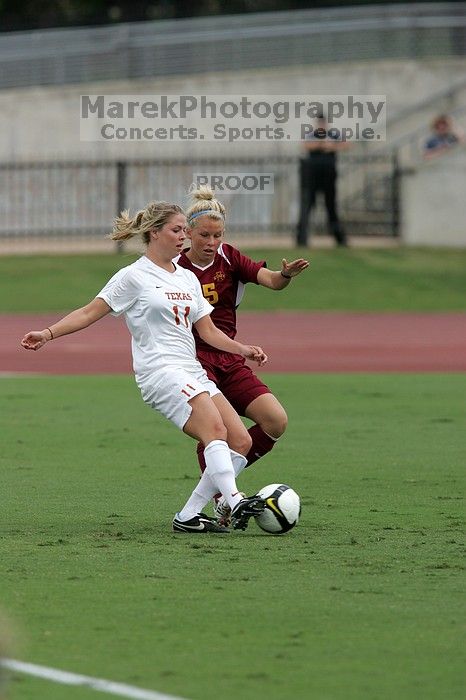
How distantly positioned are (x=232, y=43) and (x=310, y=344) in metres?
17.4

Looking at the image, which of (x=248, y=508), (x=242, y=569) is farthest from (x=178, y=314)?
(x=242, y=569)

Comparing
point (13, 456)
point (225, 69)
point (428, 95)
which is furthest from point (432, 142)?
point (13, 456)

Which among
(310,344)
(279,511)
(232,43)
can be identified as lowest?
(310,344)

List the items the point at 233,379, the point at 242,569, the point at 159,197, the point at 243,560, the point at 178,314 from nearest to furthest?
the point at 242,569
the point at 243,560
the point at 178,314
the point at 233,379
the point at 159,197

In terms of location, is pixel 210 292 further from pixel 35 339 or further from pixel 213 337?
pixel 35 339

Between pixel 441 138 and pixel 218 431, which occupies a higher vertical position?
pixel 441 138

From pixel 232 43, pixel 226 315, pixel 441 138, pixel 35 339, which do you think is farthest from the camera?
pixel 232 43

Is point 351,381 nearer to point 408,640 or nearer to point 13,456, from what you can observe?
point 13,456

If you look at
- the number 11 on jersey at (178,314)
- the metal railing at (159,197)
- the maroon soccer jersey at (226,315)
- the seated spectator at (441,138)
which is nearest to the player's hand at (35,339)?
the number 11 on jersey at (178,314)

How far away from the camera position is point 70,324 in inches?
345

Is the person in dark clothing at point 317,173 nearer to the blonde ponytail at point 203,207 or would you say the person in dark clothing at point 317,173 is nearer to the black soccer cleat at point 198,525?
the blonde ponytail at point 203,207

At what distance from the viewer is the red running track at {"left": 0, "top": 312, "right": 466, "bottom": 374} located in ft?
A: 64.9

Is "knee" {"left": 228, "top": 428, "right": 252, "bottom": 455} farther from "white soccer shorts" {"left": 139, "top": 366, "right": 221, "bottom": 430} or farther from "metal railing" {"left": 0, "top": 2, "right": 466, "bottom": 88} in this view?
"metal railing" {"left": 0, "top": 2, "right": 466, "bottom": 88}

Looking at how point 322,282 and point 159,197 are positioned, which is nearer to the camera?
point 322,282
